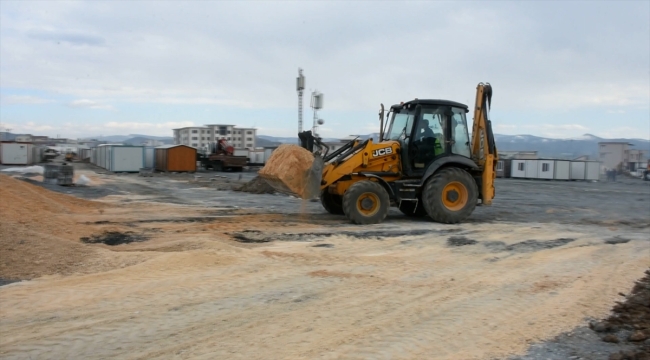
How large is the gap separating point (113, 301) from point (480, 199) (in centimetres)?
947

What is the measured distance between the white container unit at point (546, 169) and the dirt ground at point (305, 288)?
3181 centimetres

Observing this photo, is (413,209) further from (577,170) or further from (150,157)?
(577,170)

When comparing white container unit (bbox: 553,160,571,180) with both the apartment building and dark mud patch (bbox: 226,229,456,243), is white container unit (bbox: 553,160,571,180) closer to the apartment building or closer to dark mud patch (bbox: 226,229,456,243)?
dark mud patch (bbox: 226,229,456,243)

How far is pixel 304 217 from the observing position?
13914mm

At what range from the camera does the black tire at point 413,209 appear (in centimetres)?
1357

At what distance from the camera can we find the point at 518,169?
44.9 metres

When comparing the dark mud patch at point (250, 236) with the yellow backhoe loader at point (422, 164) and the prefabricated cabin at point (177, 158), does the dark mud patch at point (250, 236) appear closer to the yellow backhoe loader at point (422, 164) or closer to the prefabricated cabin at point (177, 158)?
the yellow backhoe loader at point (422, 164)

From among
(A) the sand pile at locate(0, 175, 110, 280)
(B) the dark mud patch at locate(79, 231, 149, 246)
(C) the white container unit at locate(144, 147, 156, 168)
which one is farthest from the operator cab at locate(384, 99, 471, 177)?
(C) the white container unit at locate(144, 147, 156, 168)

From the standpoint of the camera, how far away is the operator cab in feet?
42.8

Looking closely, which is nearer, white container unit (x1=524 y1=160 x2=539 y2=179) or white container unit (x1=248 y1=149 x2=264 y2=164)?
white container unit (x1=524 y1=160 x2=539 y2=179)

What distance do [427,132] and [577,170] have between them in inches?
1348

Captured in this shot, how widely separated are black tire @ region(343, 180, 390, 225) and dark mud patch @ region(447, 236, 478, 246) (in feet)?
6.46

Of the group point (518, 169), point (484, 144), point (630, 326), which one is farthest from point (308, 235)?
point (518, 169)

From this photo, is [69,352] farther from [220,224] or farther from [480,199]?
[480,199]
